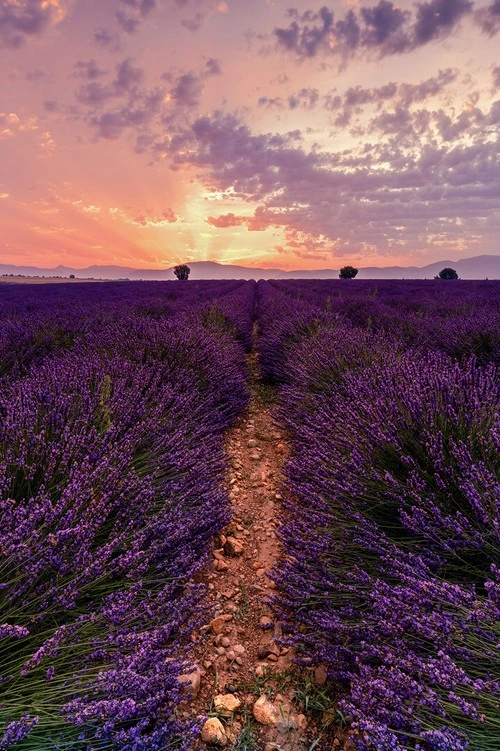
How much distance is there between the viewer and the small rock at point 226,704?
125cm

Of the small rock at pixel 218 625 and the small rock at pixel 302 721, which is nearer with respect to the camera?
the small rock at pixel 302 721

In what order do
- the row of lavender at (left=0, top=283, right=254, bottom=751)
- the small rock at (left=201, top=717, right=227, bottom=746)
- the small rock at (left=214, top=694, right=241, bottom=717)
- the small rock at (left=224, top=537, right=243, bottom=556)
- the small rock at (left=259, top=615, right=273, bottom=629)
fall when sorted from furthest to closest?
the small rock at (left=224, top=537, right=243, bottom=556) → the small rock at (left=259, top=615, right=273, bottom=629) → the small rock at (left=214, top=694, right=241, bottom=717) → the small rock at (left=201, top=717, right=227, bottom=746) → the row of lavender at (left=0, top=283, right=254, bottom=751)

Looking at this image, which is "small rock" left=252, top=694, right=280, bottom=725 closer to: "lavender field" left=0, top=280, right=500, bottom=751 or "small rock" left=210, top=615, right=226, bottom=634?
"lavender field" left=0, top=280, right=500, bottom=751

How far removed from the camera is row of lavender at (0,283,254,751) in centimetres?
93

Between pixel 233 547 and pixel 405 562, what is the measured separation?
0.98 meters

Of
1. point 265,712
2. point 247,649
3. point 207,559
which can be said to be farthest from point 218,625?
point 265,712

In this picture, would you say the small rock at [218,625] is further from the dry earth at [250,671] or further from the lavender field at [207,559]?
the lavender field at [207,559]

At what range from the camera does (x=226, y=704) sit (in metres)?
1.28

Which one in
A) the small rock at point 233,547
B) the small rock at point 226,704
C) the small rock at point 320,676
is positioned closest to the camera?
the small rock at point 226,704

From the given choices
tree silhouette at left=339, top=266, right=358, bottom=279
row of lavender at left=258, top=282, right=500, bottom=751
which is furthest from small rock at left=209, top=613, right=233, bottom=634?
tree silhouette at left=339, top=266, right=358, bottom=279

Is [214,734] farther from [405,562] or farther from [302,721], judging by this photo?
[405,562]

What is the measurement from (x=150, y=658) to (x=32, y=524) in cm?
53

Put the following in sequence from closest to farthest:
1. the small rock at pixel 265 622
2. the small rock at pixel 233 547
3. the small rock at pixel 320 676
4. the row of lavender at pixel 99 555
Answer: the row of lavender at pixel 99 555
the small rock at pixel 320 676
the small rock at pixel 265 622
the small rock at pixel 233 547

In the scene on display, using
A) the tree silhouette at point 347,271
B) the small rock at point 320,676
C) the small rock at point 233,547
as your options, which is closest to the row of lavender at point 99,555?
the small rock at point 233,547
